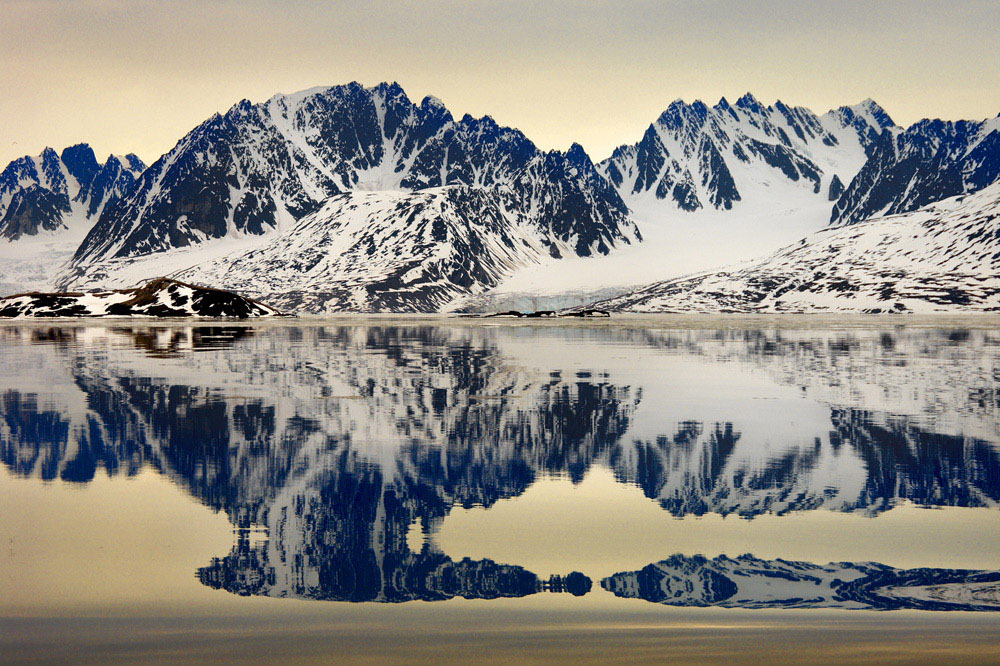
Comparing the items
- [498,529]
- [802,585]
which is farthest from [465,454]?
[802,585]

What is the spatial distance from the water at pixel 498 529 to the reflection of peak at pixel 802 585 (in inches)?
2.3

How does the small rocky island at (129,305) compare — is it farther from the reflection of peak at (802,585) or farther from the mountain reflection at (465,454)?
the reflection of peak at (802,585)

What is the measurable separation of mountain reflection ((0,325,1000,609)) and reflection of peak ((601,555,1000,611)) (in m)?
0.05

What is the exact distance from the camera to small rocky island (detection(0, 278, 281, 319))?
18888cm

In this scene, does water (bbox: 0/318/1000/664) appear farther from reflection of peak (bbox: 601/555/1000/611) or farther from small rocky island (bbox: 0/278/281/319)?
small rocky island (bbox: 0/278/281/319)

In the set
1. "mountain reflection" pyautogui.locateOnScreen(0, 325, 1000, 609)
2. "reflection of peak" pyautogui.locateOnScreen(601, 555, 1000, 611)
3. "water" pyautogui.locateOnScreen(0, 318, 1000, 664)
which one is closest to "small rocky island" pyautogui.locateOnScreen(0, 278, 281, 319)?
"mountain reflection" pyautogui.locateOnScreen(0, 325, 1000, 609)

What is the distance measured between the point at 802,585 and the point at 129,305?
647 ft

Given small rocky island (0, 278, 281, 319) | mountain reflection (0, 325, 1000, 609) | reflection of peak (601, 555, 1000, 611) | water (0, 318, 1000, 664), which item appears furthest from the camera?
small rocky island (0, 278, 281, 319)

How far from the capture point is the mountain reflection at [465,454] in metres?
13.9

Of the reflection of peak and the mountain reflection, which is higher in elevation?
the mountain reflection

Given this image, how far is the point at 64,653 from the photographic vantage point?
35.2 ft

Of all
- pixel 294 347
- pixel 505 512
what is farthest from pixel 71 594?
pixel 294 347

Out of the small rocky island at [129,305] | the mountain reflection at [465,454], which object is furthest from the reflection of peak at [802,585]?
the small rocky island at [129,305]

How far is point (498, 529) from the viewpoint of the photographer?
651 inches
